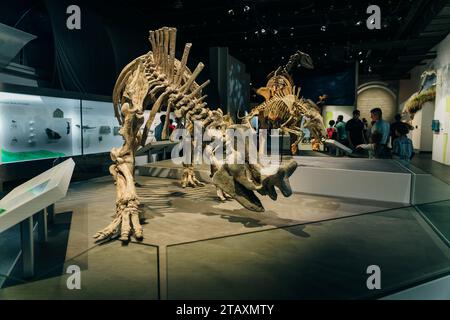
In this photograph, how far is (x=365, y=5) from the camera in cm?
839

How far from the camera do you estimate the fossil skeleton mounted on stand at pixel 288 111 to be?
717 cm

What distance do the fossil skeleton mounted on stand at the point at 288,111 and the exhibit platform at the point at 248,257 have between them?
9.57ft

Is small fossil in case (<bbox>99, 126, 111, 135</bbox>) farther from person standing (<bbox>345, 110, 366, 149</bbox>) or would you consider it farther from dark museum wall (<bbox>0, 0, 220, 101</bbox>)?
person standing (<bbox>345, 110, 366, 149</bbox>)

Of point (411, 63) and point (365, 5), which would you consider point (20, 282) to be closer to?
point (365, 5)

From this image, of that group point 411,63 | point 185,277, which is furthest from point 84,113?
point 411,63

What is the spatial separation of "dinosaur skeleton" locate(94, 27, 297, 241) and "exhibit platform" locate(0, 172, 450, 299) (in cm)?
36

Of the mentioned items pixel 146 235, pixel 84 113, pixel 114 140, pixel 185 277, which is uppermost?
pixel 84 113

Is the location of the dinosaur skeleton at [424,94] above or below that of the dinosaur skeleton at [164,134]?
above

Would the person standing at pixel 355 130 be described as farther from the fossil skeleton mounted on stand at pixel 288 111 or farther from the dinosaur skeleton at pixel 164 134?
the dinosaur skeleton at pixel 164 134

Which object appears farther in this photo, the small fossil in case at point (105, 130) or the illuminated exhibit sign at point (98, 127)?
the small fossil in case at point (105, 130)

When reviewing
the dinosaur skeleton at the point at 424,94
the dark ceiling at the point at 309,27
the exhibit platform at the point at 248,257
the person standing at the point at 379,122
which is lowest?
the exhibit platform at the point at 248,257

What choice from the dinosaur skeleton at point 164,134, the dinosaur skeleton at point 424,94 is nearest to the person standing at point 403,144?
the dinosaur skeleton at point 164,134

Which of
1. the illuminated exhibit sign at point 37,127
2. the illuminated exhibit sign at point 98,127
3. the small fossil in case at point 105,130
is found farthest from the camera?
the small fossil in case at point 105,130
